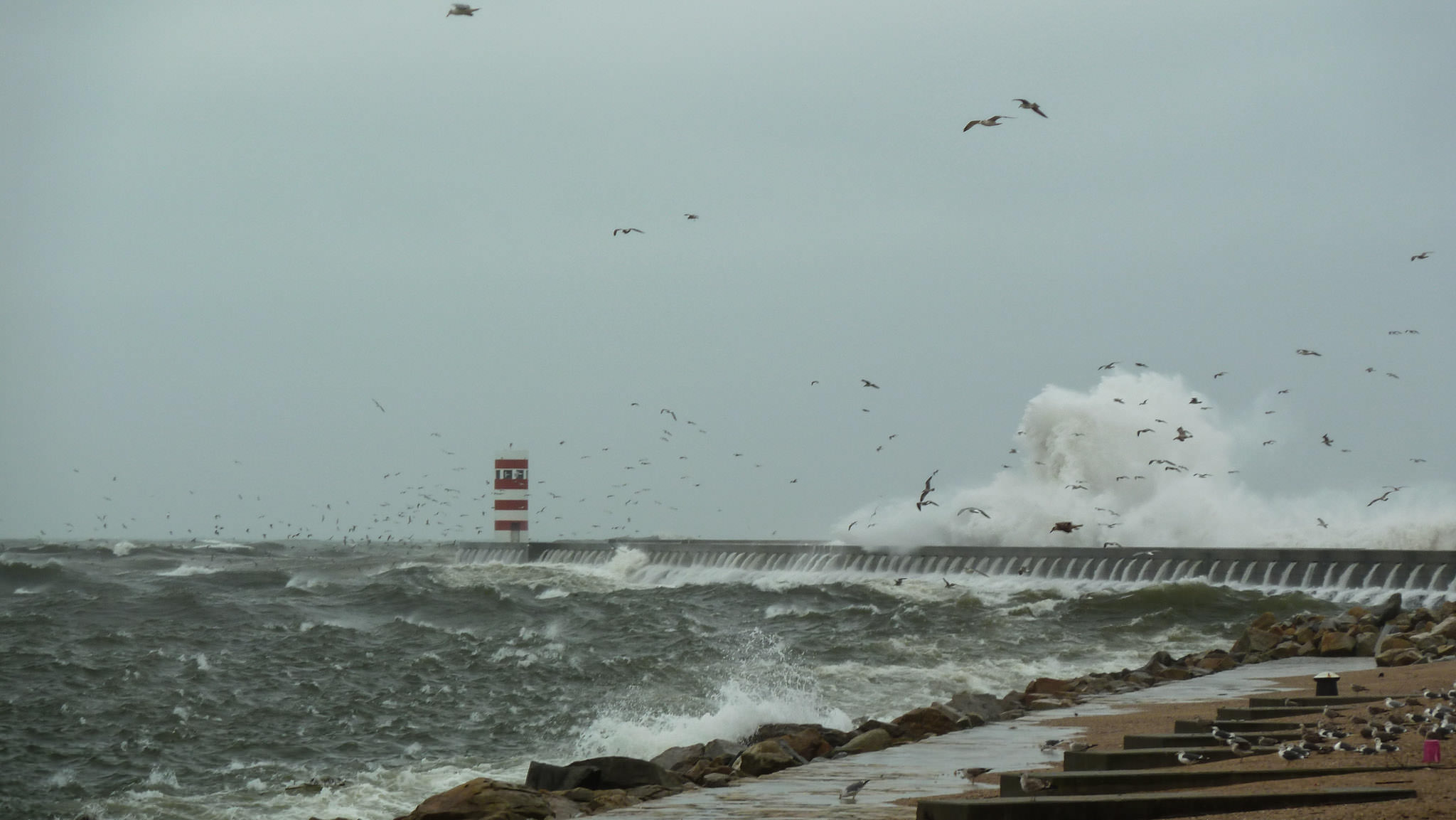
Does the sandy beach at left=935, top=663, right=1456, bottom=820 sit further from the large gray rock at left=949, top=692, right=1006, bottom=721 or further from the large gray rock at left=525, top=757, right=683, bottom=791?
the large gray rock at left=525, top=757, right=683, bottom=791

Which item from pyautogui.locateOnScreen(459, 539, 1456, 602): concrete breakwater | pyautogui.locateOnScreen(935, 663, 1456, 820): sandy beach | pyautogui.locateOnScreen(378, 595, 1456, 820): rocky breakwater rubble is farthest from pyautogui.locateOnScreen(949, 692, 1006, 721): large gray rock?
pyautogui.locateOnScreen(459, 539, 1456, 602): concrete breakwater

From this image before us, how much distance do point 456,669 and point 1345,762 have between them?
14040 millimetres

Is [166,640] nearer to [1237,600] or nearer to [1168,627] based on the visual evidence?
[1168,627]

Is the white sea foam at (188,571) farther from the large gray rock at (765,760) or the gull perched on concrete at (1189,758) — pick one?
the gull perched on concrete at (1189,758)

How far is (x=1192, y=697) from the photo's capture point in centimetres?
1064

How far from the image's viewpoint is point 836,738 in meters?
9.85

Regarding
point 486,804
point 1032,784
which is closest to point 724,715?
point 486,804

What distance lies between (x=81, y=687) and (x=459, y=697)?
4.76 meters

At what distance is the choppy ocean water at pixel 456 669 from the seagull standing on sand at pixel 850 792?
466 cm

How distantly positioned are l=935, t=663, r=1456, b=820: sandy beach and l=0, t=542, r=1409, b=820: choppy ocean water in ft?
9.97

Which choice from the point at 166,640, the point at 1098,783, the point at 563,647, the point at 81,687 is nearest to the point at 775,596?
the point at 563,647

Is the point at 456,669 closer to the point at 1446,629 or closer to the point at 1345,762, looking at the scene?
the point at 1446,629

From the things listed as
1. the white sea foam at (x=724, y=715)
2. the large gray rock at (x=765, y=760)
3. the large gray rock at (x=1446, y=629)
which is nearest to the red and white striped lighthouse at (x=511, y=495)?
the white sea foam at (x=724, y=715)

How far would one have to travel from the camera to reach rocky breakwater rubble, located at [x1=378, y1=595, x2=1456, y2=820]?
26.0ft
